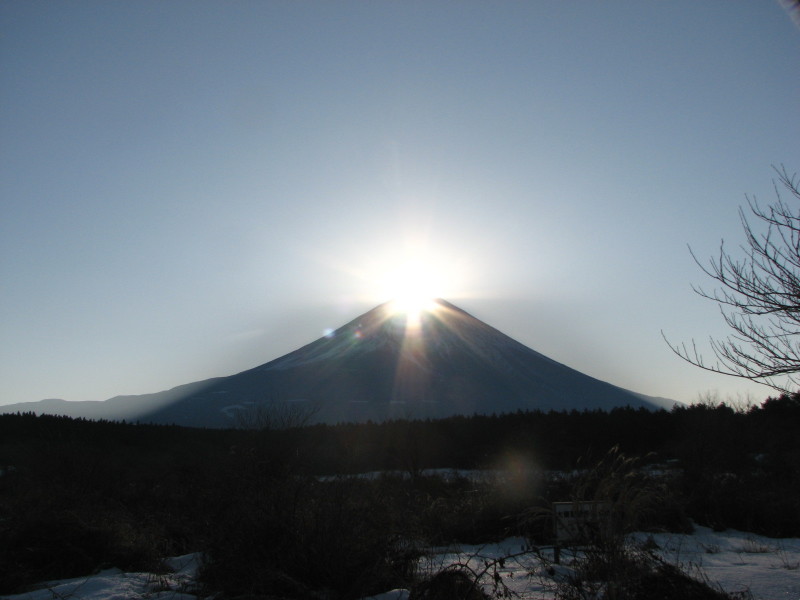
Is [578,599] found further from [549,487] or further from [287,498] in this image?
[549,487]

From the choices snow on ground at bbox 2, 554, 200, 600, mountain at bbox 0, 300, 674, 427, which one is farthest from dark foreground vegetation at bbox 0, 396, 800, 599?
mountain at bbox 0, 300, 674, 427

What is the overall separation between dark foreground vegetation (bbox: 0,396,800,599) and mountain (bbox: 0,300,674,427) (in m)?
71.2

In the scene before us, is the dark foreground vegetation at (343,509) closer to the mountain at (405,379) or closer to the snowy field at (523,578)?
the snowy field at (523,578)

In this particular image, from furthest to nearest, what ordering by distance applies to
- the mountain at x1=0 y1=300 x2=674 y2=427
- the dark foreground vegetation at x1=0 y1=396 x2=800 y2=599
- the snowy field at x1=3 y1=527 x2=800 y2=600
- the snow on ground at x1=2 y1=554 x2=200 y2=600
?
the mountain at x1=0 y1=300 x2=674 y2=427, the snow on ground at x1=2 y1=554 x2=200 y2=600, the snowy field at x1=3 y1=527 x2=800 y2=600, the dark foreground vegetation at x1=0 y1=396 x2=800 y2=599

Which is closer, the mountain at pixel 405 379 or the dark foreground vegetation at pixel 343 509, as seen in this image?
the dark foreground vegetation at pixel 343 509

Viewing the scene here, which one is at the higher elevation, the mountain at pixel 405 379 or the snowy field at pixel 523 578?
the mountain at pixel 405 379

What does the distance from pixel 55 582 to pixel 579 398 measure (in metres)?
107

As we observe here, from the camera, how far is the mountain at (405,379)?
98125 mm

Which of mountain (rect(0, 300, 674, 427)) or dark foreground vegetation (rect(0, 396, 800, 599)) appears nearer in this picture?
dark foreground vegetation (rect(0, 396, 800, 599))

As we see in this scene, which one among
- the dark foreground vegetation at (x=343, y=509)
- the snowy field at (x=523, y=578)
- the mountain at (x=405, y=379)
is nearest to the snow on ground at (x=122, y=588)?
the snowy field at (x=523, y=578)

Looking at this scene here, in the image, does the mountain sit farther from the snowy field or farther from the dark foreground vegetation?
the snowy field

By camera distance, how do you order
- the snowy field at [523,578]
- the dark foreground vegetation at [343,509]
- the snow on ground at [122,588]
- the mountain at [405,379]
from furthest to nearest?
the mountain at [405,379] < the snow on ground at [122,588] < the snowy field at [523,578] < the dark foreground vegetation at [343,509]

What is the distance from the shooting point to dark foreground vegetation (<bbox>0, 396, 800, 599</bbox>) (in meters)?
5.01

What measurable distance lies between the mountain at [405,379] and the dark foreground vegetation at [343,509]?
234 feet
